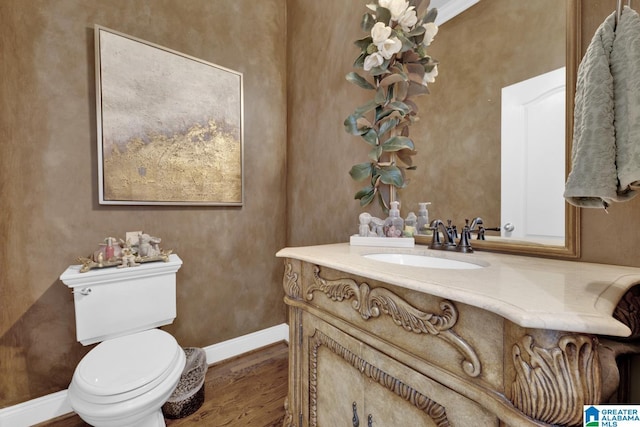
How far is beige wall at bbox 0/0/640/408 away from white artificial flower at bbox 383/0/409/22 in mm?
417

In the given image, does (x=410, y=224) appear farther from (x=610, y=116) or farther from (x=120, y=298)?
(x=120, y=298)

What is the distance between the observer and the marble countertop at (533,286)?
1.31 feet

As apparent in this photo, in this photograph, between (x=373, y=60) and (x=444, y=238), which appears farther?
(x=373, y=60)

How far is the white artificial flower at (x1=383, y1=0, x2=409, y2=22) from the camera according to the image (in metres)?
1.15

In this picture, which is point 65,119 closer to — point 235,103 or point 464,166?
point 235,103

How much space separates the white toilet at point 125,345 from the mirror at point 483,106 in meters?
1.30

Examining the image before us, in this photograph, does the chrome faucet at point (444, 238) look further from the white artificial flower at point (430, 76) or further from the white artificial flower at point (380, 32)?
the white artificial flower at point (380, 32)

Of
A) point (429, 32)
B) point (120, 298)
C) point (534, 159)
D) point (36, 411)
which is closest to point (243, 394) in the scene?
point (120, 298)

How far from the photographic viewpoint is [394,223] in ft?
4.11

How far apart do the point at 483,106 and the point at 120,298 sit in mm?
1904

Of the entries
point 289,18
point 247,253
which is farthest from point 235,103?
point 247,253

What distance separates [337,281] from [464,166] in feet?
2.51

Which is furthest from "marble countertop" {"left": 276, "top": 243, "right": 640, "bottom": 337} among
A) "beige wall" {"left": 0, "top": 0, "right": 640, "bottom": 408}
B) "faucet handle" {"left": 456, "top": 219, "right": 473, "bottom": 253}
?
"beige wall" {"left": 0, "top": 0, "right": 640, "bottom": 408}

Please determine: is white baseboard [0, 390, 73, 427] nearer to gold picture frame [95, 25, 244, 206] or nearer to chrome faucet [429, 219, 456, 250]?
gold picture frame [95, 25, 244, 206]
